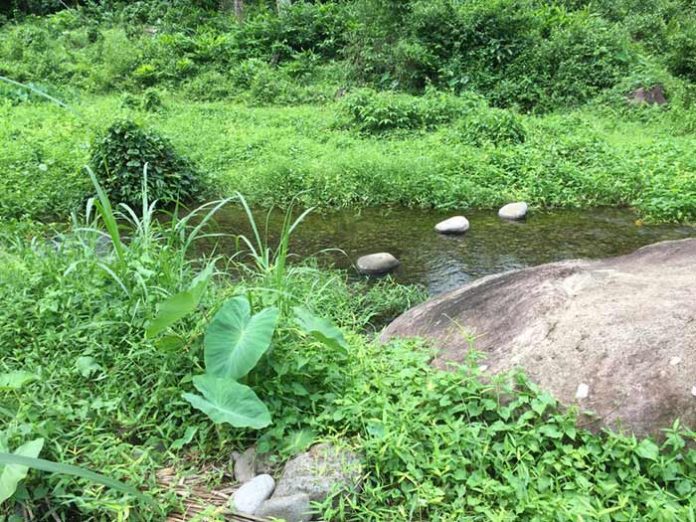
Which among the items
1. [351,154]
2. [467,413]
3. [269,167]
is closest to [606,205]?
[351,154]

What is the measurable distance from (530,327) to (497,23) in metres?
10.1

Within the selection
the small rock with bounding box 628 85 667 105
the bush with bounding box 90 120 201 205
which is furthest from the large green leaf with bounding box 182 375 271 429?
the small rock with bounding box 628 85 667 105

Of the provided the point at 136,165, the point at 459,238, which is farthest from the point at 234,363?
the point at 136,165

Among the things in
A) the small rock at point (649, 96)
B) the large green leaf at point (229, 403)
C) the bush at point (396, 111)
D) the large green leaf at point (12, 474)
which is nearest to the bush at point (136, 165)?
the bush at point (396, 111)

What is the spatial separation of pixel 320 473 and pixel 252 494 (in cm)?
24

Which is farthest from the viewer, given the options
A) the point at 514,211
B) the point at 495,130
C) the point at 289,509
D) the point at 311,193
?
the point at 495,130

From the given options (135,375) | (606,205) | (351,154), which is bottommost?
(606,205)

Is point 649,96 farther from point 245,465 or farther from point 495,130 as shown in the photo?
point 245,465

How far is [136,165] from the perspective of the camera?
670cm

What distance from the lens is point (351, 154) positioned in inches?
297

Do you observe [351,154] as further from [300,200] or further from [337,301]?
[337,301]

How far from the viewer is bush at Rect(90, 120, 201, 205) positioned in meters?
6.67

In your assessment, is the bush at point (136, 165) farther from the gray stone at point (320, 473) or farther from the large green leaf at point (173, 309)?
the gray stone at point (320, 473)

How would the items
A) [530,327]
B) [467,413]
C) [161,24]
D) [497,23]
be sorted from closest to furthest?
[467,413], [530,327], [497,23], [161,24]
